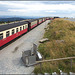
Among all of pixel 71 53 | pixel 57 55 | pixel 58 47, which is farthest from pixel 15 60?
pixel 71 53

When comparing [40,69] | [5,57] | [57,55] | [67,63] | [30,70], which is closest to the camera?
[40,69]

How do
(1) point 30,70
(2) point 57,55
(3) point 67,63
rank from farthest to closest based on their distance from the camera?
(2) point 57,55, (3) point 67,63, (1) point 30,70

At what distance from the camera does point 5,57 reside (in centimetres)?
1103

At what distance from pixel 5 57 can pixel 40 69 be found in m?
5.01

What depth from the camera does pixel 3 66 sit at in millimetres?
9109

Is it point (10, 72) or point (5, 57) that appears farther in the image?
point (5, 57)

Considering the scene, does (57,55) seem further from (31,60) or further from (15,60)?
(15,60)

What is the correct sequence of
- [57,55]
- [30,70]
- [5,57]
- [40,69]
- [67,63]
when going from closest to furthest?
1. [40,69]
2. [30,70]
3. [67,63]
4. [57,55]
5. [5,57]

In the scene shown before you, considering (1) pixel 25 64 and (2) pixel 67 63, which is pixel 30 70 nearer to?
(1) pixel 25 64

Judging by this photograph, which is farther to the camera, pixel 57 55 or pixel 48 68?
pixel 57 55

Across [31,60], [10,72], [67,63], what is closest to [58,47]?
[67,63]

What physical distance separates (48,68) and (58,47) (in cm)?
417

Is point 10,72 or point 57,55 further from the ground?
point 57,55

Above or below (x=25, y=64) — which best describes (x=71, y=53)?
above
